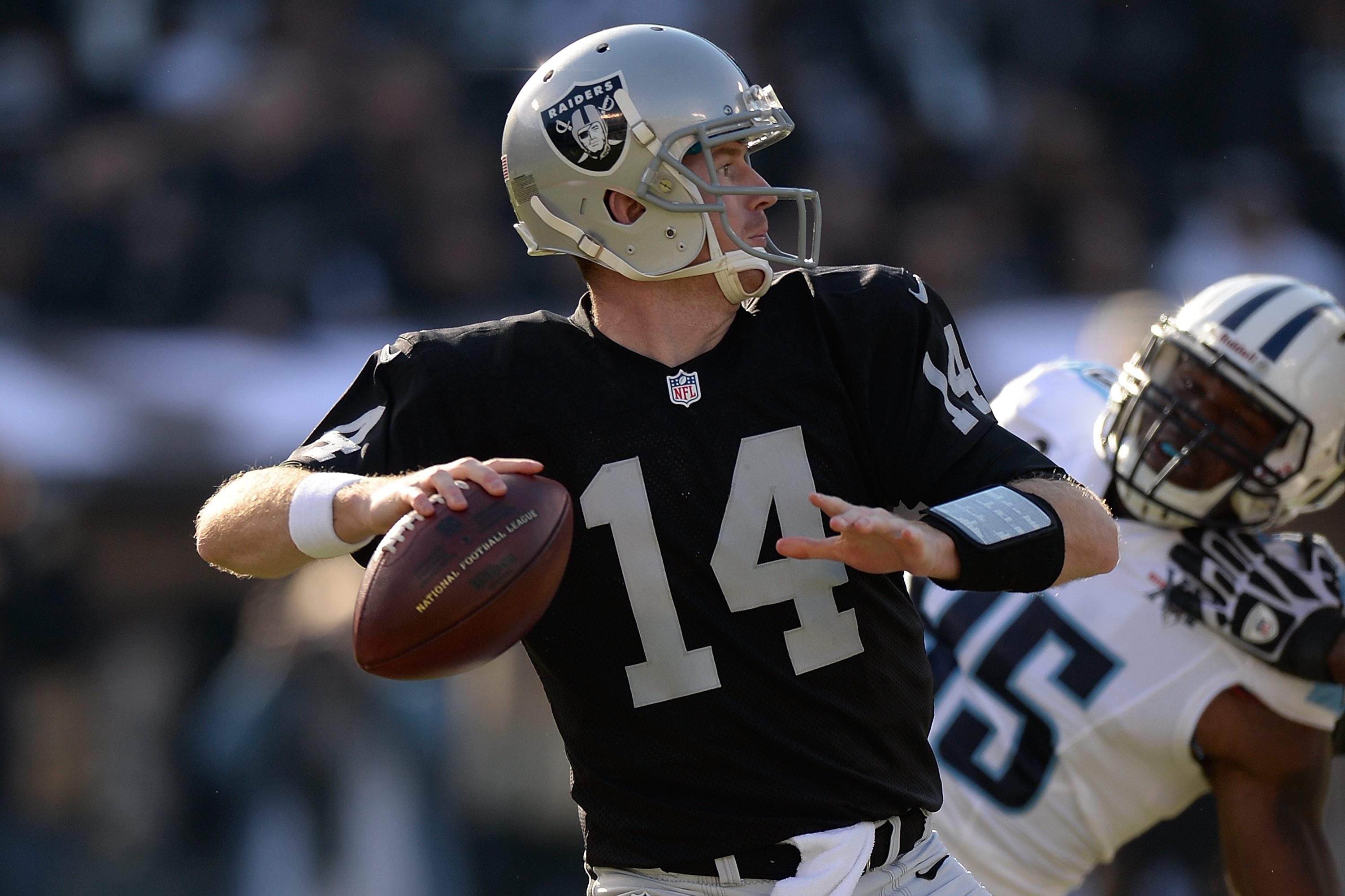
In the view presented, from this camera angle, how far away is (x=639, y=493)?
2.51 metres

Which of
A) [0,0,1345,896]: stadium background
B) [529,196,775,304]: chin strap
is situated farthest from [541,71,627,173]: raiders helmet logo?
[0,0,1345,896]: stadium background

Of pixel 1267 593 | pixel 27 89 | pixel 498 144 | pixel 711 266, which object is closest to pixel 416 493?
pixel 711 266

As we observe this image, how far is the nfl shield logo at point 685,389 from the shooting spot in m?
2.54

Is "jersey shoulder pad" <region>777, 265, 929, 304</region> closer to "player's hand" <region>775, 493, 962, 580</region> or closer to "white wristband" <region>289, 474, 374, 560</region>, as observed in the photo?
"player's hand" <region>775, 493, 962, 580</region>

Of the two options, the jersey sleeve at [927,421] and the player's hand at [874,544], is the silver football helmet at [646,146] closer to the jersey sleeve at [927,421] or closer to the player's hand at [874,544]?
the jersey sleeve at [927,421]

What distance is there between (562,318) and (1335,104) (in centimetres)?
689

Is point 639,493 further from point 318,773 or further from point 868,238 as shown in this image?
point 868,238

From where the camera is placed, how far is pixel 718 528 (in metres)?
2.50

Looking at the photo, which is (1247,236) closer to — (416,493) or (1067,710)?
(1067,710)

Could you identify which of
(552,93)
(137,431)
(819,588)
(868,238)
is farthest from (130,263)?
(819,588)

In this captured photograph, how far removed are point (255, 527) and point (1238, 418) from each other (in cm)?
232

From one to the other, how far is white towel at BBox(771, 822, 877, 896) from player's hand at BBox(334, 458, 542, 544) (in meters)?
0.73

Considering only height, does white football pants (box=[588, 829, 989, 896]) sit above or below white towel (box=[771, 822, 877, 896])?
below

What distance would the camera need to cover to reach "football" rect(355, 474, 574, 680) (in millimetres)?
2209
